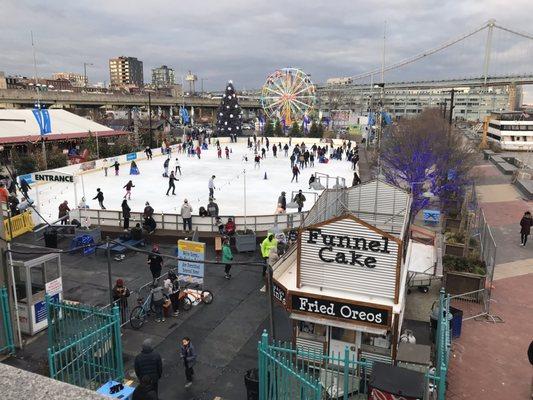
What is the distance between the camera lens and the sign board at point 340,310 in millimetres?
7703

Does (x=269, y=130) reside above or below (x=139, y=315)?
above

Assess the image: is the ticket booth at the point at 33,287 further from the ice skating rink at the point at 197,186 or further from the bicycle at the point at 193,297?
the ice skating rink at the point at 197,186

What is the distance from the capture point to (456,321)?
10.4m

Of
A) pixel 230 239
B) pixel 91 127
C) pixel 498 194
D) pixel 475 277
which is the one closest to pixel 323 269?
pixel 475 277

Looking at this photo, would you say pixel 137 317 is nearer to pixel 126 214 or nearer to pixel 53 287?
pixel 53 287

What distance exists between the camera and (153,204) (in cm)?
2386

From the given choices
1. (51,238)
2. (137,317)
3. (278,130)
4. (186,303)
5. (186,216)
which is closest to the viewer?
(137,317)

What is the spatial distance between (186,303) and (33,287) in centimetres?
372

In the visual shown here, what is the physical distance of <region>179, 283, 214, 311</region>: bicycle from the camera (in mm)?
11805

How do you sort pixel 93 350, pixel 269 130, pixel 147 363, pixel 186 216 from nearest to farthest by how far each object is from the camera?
1. pixel 147 363
2. pixel 93 350
3. pixel 186 216
4. pixel 269 130

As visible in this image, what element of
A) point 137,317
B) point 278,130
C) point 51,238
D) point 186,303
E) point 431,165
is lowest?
point 186,303

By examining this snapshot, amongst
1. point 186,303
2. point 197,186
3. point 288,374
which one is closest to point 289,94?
point 197,186

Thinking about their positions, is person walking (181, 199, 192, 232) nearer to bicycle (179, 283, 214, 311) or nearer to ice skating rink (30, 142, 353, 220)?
ice skating rink (30, 142, 353, 220)

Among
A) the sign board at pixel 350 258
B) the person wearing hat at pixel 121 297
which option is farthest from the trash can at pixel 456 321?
the person wearing hat at pixel 121 297
